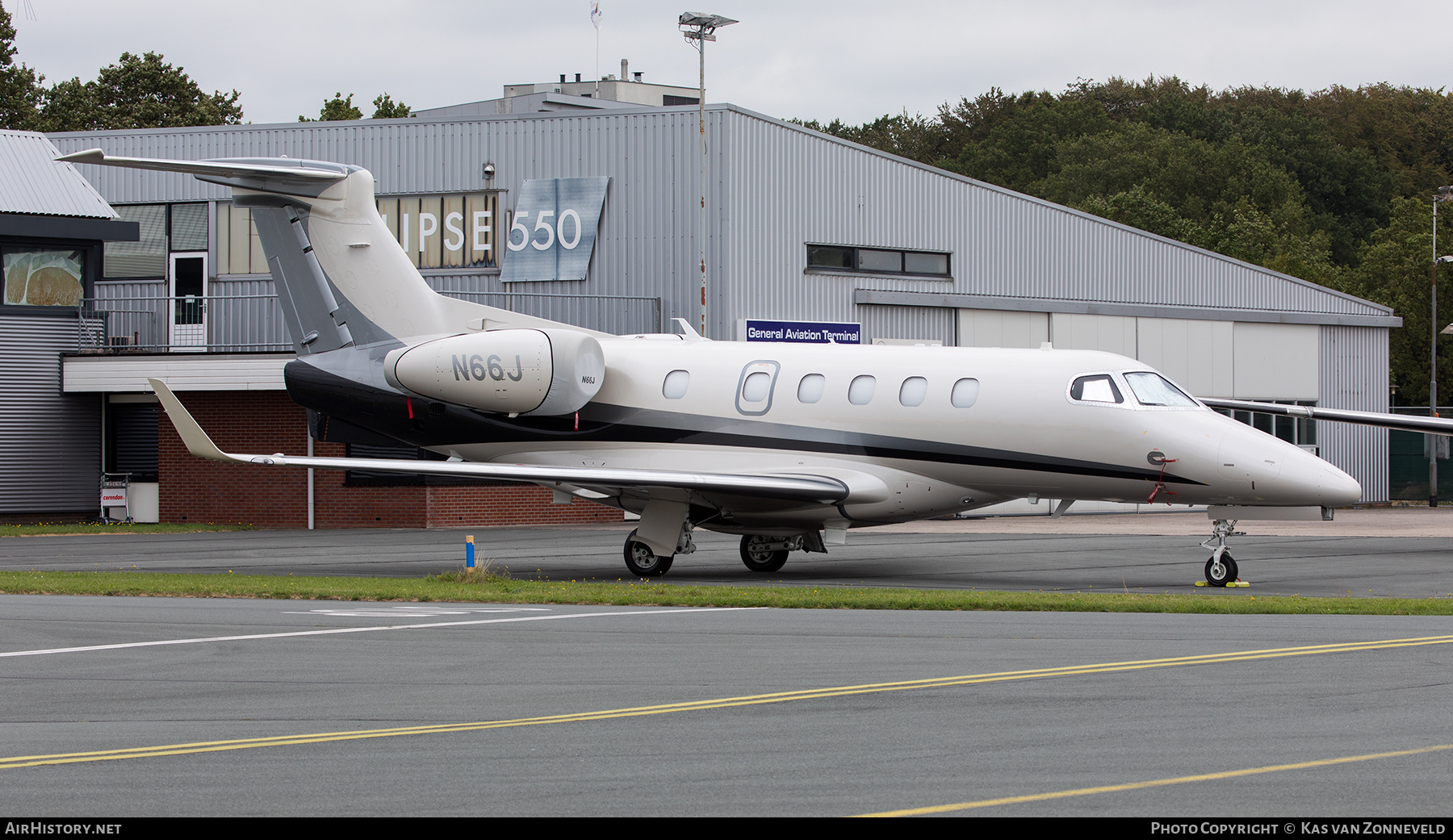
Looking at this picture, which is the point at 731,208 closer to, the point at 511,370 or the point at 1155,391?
A: the point at 511,370

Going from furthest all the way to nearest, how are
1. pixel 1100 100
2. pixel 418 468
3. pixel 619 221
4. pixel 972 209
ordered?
pixel 1100 100
pixel 972 209
pixel 619 221
pixel 418 468

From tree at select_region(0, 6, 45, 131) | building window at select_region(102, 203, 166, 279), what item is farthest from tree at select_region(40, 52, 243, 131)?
building window at select_region(102, 203, 166, 279)

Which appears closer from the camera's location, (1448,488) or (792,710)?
(792,710)

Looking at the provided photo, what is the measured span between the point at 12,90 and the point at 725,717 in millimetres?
65969

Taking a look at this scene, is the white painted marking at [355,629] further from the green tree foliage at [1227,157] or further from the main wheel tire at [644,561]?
the green tree foliage at [1227,157]

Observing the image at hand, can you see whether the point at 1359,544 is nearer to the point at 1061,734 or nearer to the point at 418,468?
the point at 418,468

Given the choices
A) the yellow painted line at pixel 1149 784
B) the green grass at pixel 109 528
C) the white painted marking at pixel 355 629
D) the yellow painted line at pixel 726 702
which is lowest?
the green grass at pixel 109 528

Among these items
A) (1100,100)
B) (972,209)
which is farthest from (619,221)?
(1100,100)

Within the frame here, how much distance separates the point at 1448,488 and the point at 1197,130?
57585 millimetres

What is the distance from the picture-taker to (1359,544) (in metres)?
28.0

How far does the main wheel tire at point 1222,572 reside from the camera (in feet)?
63.5

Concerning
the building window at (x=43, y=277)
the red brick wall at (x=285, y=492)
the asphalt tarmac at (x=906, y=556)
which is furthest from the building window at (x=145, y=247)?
the asphalt tarmac at (x=906, y=556)

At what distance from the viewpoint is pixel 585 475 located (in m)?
20.2

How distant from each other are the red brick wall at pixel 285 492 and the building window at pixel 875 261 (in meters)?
7.89
